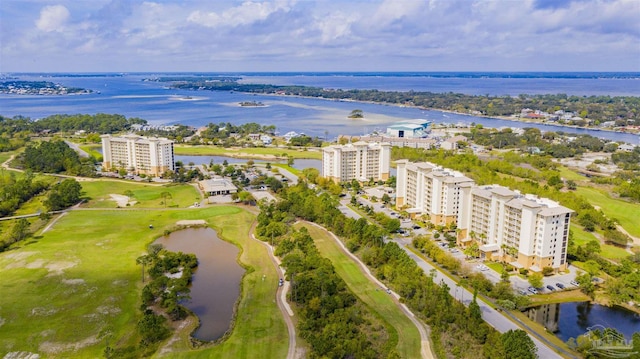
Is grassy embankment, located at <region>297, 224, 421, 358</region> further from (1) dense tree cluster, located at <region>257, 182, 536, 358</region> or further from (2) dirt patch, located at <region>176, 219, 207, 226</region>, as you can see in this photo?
(2) dirt patch, located at <region>176, 219, 207, 226</region>

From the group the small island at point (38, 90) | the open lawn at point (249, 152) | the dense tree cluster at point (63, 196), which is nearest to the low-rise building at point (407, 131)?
the open lawn at point (249, 152)

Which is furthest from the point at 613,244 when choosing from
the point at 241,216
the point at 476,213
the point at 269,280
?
the point at 241,216

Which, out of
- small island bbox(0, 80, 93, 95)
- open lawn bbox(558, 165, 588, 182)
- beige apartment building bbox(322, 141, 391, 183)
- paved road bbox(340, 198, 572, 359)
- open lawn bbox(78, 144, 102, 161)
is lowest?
paved road bbox(340, 198, 572, 359)

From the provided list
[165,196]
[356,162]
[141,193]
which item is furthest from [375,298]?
[141,193]

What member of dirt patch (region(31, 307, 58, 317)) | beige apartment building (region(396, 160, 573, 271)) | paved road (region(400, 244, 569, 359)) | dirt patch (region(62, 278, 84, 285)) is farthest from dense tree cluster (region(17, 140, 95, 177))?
paved road (region(400, 244, 569, 359))

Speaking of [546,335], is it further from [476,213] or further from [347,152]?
[347,152]

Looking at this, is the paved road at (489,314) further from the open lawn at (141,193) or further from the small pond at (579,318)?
the open lawn at (141,193)

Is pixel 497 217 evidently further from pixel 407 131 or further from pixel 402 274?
pixel 407 131
